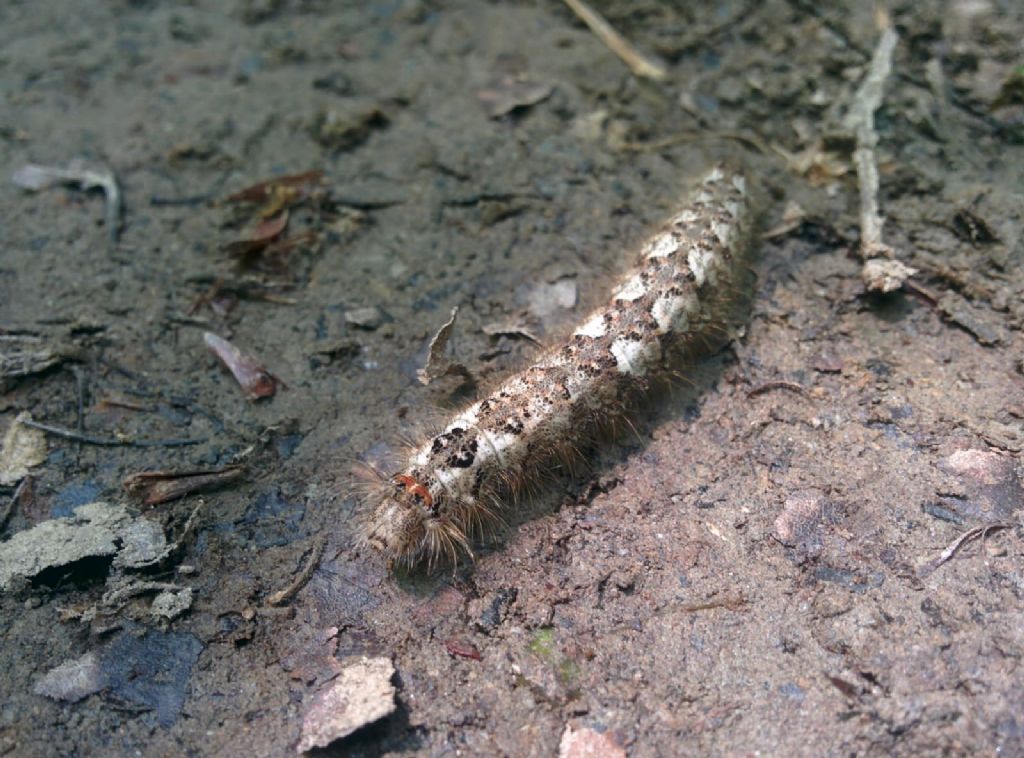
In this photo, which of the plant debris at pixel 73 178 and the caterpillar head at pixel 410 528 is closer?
the caterpillar head at pixel 410 528

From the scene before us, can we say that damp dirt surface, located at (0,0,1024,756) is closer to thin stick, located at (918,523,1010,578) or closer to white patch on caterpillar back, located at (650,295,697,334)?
thin stick, located at (918,523,1010,578)

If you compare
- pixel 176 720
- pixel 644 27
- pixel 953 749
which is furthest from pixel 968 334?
pixel 176 720

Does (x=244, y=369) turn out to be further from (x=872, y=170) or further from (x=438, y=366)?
(x=872, y=170)

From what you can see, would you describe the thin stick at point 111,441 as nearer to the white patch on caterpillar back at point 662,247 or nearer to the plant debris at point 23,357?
the plant debris at point 23,357

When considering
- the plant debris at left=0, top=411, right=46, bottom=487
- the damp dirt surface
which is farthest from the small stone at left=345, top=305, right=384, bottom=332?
the plant debris at left=0, top=411, right=46, bottom=487

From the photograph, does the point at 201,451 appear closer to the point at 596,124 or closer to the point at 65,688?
the point at 65,688

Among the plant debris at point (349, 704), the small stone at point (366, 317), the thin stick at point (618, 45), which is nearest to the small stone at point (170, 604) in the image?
the plant debris at point (349, 704)

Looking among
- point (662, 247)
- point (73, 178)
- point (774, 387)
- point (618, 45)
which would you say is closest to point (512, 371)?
point (662, 247)
